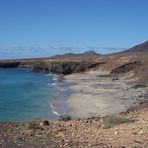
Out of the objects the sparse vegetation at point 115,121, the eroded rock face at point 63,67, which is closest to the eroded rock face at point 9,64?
the eroded rock face at point 63,67

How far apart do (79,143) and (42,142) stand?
3.41ft

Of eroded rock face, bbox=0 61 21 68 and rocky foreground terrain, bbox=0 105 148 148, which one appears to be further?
eroded rock face, bbox=0 61 21 68

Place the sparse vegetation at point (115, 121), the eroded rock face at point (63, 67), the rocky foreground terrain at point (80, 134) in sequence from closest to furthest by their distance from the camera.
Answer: the rocky foreground terrain at point (80, 134) < the sparse vegetation at point (115, 121) < the eroded rock face at point (63, 67)

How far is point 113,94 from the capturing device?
51.5 m

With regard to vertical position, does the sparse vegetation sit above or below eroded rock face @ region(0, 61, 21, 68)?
below

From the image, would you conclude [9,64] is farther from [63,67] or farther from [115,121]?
[115,121]

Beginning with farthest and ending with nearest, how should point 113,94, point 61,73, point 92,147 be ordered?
point 61,73 → point 113,94 → point 92,147

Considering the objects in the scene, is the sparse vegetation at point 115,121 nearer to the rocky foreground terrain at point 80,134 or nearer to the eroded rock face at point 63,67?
the rocky foreground terrain at point 80,134

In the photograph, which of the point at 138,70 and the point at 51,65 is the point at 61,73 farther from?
the point at 138,70

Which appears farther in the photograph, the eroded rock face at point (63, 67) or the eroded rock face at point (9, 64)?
the eroded rock face at point (9, 64)

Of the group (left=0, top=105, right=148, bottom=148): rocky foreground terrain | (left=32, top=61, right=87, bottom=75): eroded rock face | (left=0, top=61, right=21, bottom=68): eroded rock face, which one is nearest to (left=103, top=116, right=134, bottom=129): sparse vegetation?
(left=0, top=105, right=148, bottom=148): rocky foreground terrain

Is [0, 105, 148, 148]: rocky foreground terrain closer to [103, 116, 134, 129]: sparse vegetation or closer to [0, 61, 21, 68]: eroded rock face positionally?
[103, 116, 134, 129]: sparse vegetation

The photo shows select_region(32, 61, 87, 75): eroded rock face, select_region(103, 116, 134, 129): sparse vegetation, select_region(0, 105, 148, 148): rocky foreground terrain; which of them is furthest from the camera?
select_region(32, 61, 87, 75): eroded rock face

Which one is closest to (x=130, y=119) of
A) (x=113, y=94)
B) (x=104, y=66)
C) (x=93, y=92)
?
(x=113, y=94)
